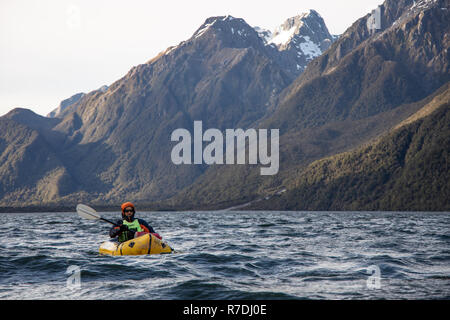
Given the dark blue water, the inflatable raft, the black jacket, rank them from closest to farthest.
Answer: the dark blue water, the inflatable raft, the black jacket

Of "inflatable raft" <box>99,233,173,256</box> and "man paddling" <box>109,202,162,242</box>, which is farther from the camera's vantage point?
"man paddling" <box>109,202,162,242</box>

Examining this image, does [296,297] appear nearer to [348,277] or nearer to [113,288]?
[348,277]

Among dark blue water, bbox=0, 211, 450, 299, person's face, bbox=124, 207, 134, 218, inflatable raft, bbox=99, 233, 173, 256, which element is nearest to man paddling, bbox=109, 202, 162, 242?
person's face, bbox=124, 207, 134, 218

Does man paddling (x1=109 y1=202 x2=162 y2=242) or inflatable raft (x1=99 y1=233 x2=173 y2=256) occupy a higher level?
man paddling (x1=109 y1=202 x2=162 y2=242)

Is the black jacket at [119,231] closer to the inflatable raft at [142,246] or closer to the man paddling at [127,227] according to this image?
the man paddling at [127,227]

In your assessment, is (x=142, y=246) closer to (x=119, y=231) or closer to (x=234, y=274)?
(x=119, y=231)

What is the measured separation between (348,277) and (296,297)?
498 centimetres

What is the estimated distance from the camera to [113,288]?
20406 mm

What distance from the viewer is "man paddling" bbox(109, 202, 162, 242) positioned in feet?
96.0

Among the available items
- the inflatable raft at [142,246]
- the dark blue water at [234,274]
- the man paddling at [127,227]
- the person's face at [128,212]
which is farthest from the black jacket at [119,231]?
the dark blue water at [234,274]

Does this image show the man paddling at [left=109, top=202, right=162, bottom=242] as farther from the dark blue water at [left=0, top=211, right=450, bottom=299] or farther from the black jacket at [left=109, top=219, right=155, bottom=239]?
the dark blue water at [left=0, top=211, right=450, bottom=299]

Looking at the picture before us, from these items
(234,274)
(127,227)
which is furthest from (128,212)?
(234,274)

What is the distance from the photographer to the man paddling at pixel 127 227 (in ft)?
96.0
